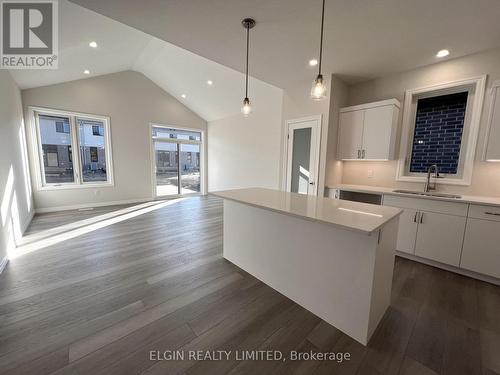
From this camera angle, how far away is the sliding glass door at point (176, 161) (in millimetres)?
6598

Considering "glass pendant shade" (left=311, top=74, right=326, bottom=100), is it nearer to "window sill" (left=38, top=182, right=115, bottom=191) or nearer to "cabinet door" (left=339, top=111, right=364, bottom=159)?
"cabinet door" (left=339, top=111, right=364, bottom=159)

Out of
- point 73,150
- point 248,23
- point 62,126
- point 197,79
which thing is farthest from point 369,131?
point 62,126

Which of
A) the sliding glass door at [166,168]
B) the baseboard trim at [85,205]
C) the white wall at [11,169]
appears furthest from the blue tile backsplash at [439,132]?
the baseboard trim at [85,205]

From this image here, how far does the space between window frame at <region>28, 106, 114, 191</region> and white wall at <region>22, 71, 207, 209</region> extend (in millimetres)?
98

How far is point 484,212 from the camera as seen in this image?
89.4 inches

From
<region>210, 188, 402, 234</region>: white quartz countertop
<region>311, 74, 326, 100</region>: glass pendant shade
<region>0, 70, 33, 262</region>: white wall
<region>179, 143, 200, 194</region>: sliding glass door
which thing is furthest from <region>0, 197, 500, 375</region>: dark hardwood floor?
<region>179, 143, 200, 194</region>: sliding glass door

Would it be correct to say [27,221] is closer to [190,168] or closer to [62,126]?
[62,126]

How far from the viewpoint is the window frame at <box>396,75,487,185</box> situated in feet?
8.62

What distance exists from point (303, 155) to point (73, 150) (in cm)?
565

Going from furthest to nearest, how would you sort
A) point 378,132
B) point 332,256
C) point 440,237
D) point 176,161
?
point 176,161, point 378,132, point 440,237, point 332,256

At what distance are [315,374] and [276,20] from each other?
119 inches

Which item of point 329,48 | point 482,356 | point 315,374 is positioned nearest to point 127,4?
point 329,48

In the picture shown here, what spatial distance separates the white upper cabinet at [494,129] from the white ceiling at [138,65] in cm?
334

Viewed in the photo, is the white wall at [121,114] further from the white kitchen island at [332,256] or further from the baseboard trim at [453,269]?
the baseboard trim at [453,269]
